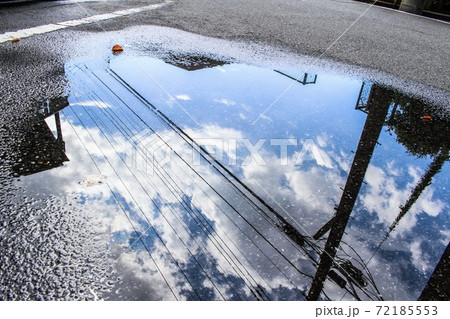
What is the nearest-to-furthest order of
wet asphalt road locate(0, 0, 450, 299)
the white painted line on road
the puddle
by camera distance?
the puddle, wet asphalt road locate(0, 0, 450, 299), the white painted line on road

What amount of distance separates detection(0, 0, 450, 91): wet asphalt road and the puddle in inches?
72.9

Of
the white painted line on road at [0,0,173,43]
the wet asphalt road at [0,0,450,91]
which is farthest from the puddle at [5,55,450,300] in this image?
the white painted line on road at [0,0,173,43]

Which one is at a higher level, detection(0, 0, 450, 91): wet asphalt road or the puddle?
detection(0, 0, 450, 91): wet asphalt road

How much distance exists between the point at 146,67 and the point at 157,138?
2.07 m

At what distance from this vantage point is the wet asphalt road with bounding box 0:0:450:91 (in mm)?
6098

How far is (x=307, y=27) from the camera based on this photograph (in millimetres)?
8156

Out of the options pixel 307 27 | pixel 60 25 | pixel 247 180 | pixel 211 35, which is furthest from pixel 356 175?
pixel 60 25

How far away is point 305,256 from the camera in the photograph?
2.16m

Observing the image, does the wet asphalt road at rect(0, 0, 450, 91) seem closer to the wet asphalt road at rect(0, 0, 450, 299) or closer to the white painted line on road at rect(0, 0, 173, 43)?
the wet asphalt road at rect(0, 0, 450, 299)

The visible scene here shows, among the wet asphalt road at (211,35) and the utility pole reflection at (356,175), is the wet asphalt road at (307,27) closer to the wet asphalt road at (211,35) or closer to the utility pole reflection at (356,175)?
the wet asphalt road at (211,35)

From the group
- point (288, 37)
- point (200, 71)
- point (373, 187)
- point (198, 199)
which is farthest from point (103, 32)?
point (373, 187)

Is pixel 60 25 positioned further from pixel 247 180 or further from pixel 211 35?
pixel 247 180

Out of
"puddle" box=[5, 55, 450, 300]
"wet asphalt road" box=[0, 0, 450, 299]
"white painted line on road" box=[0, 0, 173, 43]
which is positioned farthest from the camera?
"white painted line on road" box=[0, 0, 173, 43]
